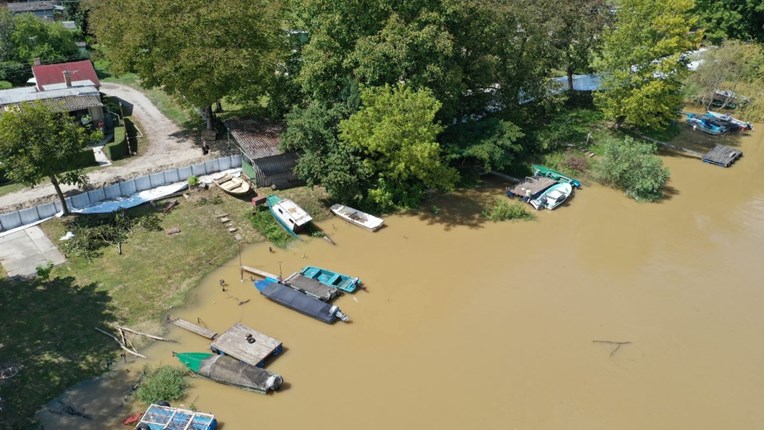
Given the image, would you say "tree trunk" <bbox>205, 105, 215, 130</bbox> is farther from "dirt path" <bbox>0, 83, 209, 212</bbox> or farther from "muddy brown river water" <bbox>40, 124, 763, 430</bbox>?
"muddy brown river water" <bbox>40, 124, 763, 430</bbox>

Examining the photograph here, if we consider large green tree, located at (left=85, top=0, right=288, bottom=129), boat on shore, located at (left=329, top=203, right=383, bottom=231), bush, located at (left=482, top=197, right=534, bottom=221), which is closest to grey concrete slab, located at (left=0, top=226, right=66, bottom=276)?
large green tree, located at (left=85, top=0, right=288, bottom=129)

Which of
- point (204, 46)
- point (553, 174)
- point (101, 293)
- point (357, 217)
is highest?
point (204, 46)

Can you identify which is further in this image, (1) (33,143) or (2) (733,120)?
(2) (733,120)

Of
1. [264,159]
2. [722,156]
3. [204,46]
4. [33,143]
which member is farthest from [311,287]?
[722,156]

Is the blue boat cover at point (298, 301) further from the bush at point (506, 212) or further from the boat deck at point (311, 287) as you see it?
the bush at point (506, 212)

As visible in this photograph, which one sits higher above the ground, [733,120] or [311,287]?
[733,120]

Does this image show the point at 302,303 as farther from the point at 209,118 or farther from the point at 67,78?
the point at 67,78

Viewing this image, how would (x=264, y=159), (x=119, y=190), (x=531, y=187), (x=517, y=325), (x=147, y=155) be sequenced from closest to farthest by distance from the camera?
1. (x=517, y=325)
2. (x=119, y=190)
3. (x=264, y=159)
4. (x=531, y=187)
5. (x=147, y=155)
